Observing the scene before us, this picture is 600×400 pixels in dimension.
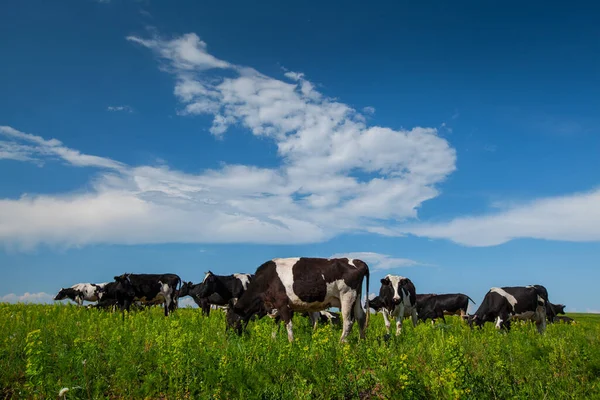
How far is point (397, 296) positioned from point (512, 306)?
17.4 feet

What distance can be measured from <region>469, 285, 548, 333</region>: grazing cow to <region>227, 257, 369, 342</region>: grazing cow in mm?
8559

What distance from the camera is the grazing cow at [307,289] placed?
14711 millimetres

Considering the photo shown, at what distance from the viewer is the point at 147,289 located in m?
28.7

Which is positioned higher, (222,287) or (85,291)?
(222,287)

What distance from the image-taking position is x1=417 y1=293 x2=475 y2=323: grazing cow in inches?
1154

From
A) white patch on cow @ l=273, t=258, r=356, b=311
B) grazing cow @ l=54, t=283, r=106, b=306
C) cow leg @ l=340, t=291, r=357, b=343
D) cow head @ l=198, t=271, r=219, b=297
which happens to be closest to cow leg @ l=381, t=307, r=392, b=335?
cow leg @ l=340, t=291, r=357, b=343

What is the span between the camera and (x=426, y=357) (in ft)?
33.2

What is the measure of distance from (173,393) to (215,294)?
19620 millimetres

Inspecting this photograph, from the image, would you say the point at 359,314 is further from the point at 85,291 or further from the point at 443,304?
the point at 85,291

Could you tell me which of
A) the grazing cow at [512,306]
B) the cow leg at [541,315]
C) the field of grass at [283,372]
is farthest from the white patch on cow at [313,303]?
the cow leg at [541,315]

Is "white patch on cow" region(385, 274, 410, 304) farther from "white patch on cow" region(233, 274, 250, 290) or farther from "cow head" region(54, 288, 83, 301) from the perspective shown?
"cow head" region(54, 288, 83, 301)

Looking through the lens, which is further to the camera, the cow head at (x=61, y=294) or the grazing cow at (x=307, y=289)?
the cow head at (x=61, y=294)

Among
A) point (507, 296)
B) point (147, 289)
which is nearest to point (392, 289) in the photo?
point (507, 296)

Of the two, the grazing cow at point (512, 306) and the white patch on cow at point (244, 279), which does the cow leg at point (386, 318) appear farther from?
the white patch on cow at point (244, 279)
